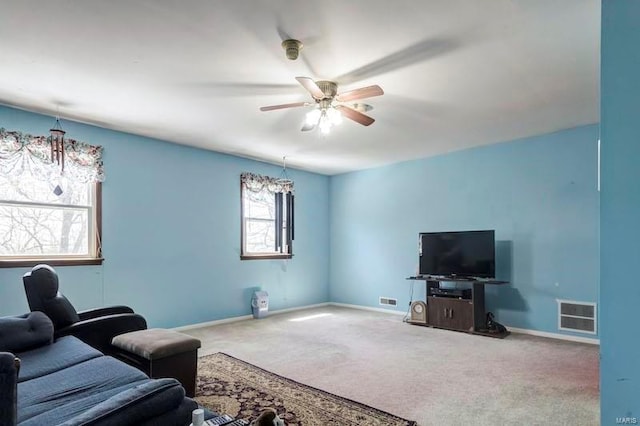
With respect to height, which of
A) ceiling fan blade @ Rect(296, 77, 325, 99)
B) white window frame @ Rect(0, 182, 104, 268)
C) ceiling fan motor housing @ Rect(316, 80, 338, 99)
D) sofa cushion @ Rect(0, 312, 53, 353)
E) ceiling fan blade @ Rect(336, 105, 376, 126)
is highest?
ceiling fan motor housing @ Rect(316, 80, 338, 99)

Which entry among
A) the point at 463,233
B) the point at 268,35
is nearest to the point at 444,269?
the point at 463,233

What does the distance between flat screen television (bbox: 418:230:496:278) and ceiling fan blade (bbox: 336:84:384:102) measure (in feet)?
9.76

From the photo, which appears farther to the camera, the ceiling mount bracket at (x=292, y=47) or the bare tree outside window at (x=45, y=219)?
the bare tree outside window at (x=45, y=219)

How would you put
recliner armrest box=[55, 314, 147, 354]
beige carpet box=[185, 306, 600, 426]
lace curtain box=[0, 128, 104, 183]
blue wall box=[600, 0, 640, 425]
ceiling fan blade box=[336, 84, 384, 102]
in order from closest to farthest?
1. blue wall box=[600, 0, 640, 425]
2. beige carpet box=[185, 306, 600, 426]
3. ceiling fan blade box=[336, 84, 384, 102]
4. recliner armrest box=[55, 314, 147, 354]
5. lace curtain box=[0, 128, 104, 183]

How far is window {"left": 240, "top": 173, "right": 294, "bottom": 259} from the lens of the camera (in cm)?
605

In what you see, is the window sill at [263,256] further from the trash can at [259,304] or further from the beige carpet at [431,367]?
the beige carpet at [431,367]

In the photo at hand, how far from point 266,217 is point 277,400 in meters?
3.82

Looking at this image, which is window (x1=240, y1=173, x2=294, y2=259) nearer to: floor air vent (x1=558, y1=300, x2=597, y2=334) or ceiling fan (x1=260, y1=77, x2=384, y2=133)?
ceiling fan (x1=260, y1=77, x2=384, y2=133)

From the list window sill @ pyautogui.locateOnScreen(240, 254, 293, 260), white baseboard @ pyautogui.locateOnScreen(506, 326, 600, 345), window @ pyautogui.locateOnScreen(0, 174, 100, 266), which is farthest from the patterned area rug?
white baseboard @ pyautogui.locateOnScreen(506, 326, 600, 345)

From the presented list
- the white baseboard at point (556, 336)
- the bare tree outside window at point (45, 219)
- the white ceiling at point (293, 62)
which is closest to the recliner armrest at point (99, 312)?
the bare tree outside window at point (45, 219)

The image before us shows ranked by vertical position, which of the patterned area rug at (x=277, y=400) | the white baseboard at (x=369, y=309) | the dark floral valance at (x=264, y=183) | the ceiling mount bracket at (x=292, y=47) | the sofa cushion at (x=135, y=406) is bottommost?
the white baseboard at (x=369, y=309)

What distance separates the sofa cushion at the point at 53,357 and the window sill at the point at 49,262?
1.60 metres

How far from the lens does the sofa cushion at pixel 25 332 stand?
8.24ft

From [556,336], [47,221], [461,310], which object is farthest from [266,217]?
[556,336]
